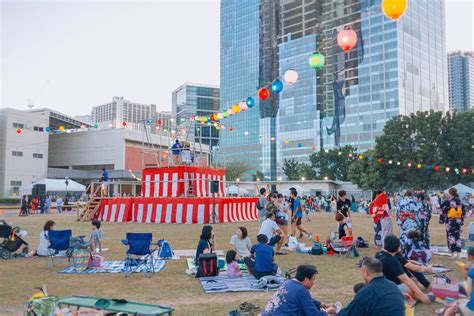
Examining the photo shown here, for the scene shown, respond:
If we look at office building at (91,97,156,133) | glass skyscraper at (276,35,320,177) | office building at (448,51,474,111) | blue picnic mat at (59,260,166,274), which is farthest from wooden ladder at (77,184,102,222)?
office building at (448,51,474,111)

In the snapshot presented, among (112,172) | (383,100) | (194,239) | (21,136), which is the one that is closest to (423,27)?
(383,100)

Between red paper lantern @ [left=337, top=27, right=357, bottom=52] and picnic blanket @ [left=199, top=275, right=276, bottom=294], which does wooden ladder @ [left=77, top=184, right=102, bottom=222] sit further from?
red paper lantern @ [left=337, top=27, right=357, bottom=52]

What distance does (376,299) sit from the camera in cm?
391

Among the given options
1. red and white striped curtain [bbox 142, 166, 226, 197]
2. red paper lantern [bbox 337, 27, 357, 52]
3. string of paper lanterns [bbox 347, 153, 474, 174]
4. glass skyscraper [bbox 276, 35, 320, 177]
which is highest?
glass skyscraper [bbox 276, 35, 320, 177]

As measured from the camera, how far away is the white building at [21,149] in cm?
5603

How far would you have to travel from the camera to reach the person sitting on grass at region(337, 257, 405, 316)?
3.87 m

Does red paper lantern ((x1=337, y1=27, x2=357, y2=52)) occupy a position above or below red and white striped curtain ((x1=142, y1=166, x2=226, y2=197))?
above

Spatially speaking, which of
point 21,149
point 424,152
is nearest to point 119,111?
point 21,149

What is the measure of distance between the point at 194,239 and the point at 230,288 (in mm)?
7294

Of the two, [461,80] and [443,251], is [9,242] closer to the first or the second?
[443,251]

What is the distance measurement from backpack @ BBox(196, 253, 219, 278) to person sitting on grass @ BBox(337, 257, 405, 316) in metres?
4.81

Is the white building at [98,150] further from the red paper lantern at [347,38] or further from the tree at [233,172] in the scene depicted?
the red paper lantern at [347,38]

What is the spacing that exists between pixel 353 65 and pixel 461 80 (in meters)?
96.0

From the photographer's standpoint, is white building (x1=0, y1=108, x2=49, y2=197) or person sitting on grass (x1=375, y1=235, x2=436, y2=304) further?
white building (x1=0, y1=108, x2=49, y2=197)
